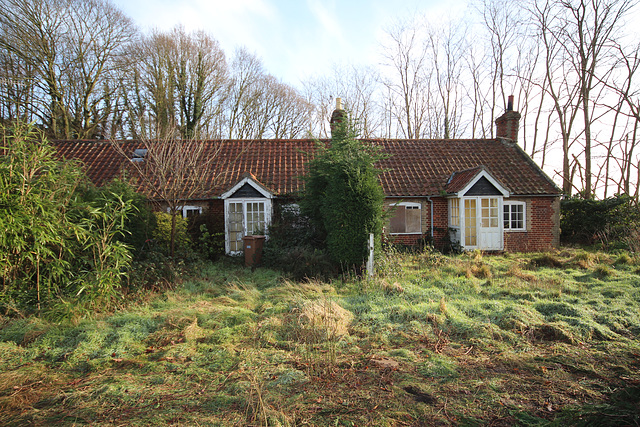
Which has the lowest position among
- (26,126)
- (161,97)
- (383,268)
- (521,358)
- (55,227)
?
(521,358)

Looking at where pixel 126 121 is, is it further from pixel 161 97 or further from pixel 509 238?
pixel 509 238

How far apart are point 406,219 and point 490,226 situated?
10.8 ft

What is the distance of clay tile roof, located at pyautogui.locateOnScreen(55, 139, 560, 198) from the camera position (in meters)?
13.9

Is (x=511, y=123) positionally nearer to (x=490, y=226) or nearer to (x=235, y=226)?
(x=490, y=226)

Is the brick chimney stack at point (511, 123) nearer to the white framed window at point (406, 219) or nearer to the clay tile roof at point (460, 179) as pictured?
the clay tile roof at point (460, 179)

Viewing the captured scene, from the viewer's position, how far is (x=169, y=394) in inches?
149

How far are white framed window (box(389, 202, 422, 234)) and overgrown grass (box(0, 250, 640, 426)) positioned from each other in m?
6.06

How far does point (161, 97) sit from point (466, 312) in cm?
2316

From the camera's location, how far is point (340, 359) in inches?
184

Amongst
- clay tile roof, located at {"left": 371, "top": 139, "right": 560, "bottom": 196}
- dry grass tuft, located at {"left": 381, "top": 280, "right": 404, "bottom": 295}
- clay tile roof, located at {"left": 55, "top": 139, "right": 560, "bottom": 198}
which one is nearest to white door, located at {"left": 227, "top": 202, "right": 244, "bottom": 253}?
clay tile roof, located at {"left": 55, "top": 139, "right": 560, "bottom": 198}

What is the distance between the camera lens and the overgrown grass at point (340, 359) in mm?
3447

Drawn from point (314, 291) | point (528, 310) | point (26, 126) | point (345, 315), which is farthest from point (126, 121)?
point (528, 310)

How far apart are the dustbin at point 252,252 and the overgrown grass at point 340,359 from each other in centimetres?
337

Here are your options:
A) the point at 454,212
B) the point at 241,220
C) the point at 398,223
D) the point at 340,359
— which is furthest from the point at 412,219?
the point at 340,359
